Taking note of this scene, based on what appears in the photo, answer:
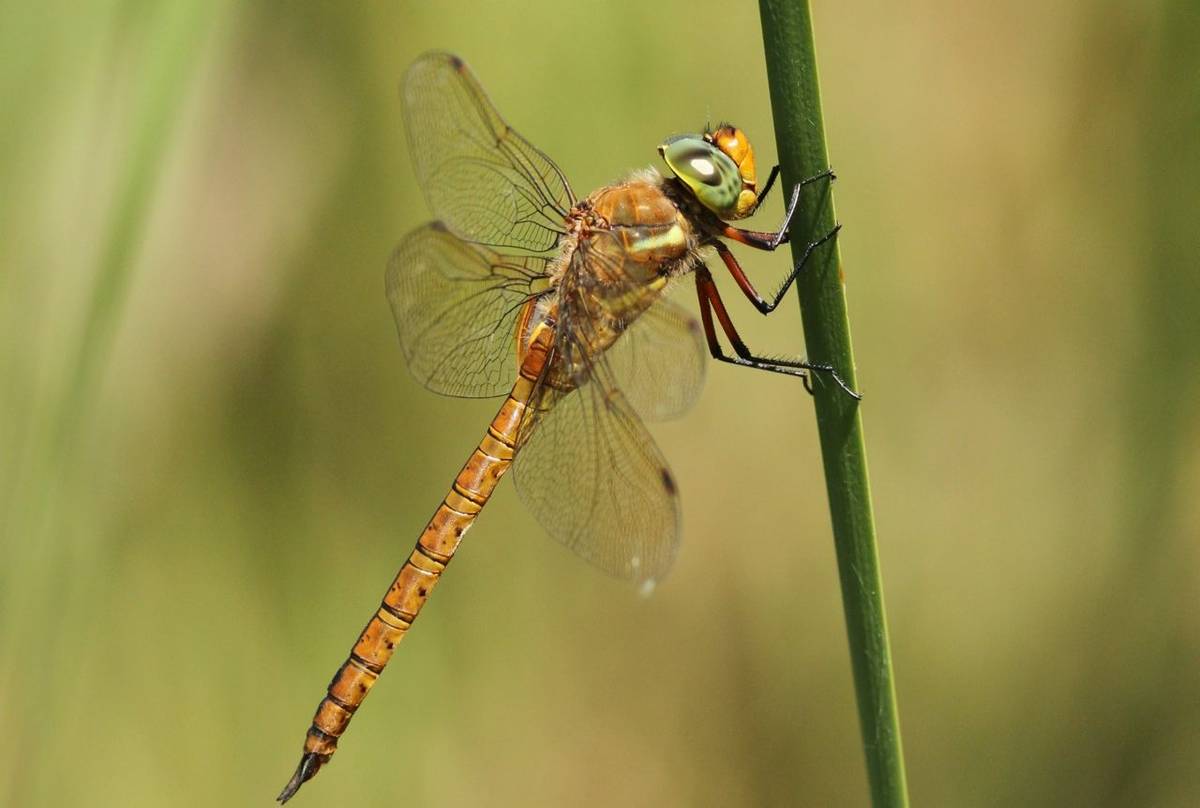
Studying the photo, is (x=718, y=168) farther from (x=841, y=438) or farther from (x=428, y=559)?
(x=428, y=559)

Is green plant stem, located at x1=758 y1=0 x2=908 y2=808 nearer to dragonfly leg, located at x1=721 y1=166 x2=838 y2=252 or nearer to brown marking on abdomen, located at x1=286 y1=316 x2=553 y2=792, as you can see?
dragonfly leg, located at x1=721 y1=166 x2=838 y2=252

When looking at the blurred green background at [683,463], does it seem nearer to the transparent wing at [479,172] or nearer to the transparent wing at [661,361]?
the transparent wing at [479,172]

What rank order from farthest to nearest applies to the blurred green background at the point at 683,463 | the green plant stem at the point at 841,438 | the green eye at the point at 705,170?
the blurred green background at the point at 683,463, the green eye at the point at 705,170, the green plant stem at the point at 841,438

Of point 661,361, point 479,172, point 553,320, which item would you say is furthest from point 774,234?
point 479,172

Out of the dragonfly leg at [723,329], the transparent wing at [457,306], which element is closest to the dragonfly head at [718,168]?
the dragonfly leg at [723,329]

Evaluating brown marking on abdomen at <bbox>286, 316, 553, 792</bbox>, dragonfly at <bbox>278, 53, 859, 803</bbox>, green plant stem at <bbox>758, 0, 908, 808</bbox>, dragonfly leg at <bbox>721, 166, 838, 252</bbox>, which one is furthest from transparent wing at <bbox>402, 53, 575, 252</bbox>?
green plant stem at <bbox>758, 0, 908, 808</bbox>
